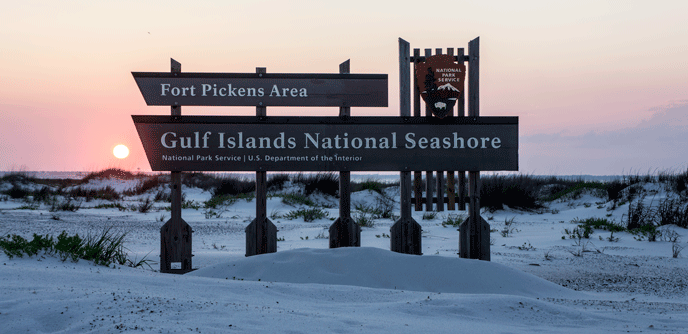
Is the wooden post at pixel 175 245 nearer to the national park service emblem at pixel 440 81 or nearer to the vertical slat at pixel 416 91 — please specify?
the vertical slat at pixel 416 91

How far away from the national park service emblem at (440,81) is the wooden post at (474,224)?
18 cm

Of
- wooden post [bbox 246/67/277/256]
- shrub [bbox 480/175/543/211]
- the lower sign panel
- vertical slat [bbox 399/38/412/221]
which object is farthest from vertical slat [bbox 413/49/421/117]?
shrub [bbox 480/175/543/211]

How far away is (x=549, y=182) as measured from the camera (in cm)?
2522

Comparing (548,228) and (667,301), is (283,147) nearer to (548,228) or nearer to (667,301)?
(667,301)

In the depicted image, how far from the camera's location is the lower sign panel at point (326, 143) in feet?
22.1

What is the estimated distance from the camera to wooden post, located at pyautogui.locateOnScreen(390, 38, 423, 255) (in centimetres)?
675

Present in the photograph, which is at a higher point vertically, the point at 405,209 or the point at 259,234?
the point at 405,209

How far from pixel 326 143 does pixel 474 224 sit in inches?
94.2

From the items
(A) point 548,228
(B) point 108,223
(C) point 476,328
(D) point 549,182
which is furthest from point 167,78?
(D) point 549,182

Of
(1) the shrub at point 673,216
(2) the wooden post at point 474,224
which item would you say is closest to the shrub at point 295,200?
(2) the wooden post at point 474,224

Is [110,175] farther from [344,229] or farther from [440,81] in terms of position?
[440,81]

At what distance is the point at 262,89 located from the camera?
6.84 meters

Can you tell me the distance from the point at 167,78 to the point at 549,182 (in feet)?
74.7

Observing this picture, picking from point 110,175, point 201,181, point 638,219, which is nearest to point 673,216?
point 638,219
